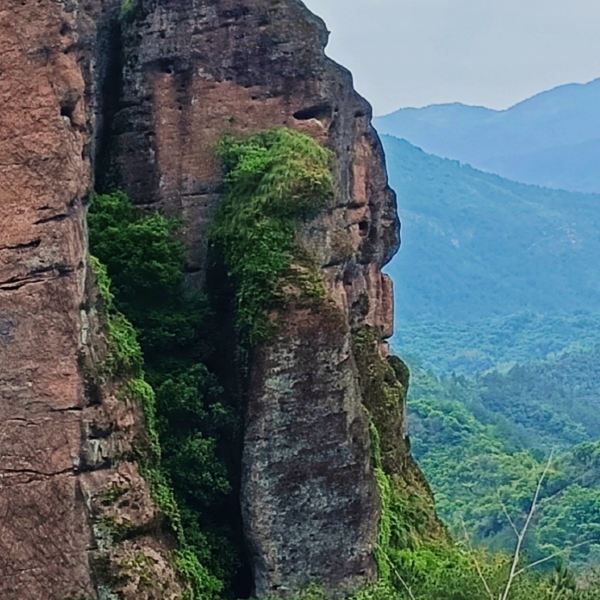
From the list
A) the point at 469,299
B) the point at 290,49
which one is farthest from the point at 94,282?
the point at 469,299

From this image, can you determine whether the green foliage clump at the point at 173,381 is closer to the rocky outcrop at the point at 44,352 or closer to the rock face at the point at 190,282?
the rock face at the point at 190,282

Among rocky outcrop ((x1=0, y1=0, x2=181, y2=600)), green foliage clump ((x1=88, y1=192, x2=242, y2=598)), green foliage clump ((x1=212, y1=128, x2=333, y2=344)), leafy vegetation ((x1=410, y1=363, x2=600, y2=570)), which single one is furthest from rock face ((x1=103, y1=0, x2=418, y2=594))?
leafy vegetation ((x1=410, y1=363, x2=600, y2=570))

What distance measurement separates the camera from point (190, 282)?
1825cm

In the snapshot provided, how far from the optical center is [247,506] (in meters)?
16.5

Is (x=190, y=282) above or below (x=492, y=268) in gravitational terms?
above

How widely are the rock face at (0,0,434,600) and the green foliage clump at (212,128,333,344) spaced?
308mm

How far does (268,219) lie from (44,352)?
159 inches

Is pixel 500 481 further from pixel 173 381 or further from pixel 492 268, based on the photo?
pixel 492 268

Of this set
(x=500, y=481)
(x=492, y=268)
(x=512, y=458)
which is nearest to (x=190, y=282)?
(x=500, y=481)

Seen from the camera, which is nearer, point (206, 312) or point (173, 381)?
point (173, 381)

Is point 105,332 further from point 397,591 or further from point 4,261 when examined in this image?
point 397,591

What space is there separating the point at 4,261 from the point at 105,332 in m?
1.71

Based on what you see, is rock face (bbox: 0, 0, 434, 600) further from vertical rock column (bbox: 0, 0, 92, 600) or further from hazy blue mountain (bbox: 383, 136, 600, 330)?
hazy blue mountain (bbox: 383, 136, 600, 330)


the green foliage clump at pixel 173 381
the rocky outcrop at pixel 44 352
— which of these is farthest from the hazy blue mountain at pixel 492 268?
the rocky outcrop at pixel 44 352
